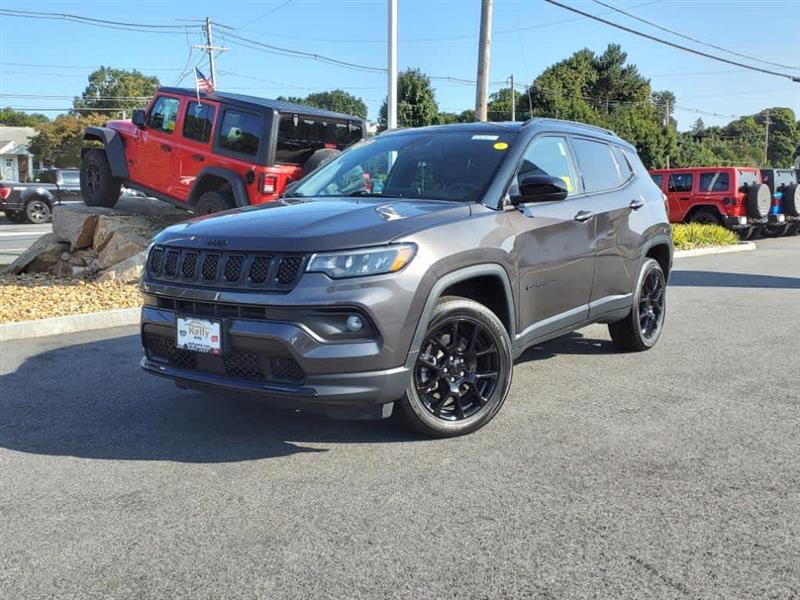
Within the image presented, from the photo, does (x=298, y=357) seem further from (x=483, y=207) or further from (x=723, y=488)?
(x=723, y=488)

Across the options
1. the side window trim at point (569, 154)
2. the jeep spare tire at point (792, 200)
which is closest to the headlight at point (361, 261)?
the side window trim at point (569, 154)

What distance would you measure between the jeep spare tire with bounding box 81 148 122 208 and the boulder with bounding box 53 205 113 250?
20.5 inches

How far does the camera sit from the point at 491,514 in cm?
311

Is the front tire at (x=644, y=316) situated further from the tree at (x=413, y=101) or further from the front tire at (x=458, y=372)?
the tree at (x=413, y=101)

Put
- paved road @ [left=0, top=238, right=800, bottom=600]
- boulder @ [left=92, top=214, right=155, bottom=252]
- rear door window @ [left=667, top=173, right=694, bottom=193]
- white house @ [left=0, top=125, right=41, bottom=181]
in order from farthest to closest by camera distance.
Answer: white house @ [left=0, top=125, right=41, bottom=181] < rear door window @ [left=667, top=173, right=694, bottom=193] < boulder @ [left=92, top=214, right=155, bottom=252] < paved road @ [left=0, top=238, right=800, bottom=600]

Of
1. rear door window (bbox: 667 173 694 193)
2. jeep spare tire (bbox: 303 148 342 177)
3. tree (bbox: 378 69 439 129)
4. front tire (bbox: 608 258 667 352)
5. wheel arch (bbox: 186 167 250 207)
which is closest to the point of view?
front tire (bbox: 608 258 667 352)

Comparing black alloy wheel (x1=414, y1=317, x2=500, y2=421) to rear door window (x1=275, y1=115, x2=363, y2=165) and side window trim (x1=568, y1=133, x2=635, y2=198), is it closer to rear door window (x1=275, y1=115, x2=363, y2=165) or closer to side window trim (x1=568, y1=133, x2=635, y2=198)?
side window trim (x1=568, y1=133, x2=635, y2=198)

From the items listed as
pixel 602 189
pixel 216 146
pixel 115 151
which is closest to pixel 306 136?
pixel 216 146

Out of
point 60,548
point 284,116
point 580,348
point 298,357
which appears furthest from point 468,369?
point 284,116

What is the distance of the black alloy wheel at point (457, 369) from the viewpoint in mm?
3900

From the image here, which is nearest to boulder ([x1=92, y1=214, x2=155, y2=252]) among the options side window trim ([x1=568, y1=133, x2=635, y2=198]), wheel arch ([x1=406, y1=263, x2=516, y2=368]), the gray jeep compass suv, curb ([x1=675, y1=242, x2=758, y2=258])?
the gray jeep compass suv

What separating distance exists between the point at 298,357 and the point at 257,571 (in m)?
1.05

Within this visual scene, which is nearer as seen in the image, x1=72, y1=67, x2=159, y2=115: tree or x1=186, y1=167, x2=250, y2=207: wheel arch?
x1=186, y1=167, x2=250, y2=207: wheel arch

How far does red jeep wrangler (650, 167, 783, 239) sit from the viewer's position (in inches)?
749
